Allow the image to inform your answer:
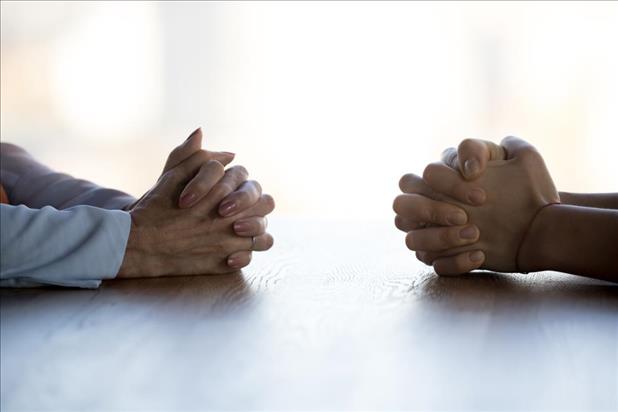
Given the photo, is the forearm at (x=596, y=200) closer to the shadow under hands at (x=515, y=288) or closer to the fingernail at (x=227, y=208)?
the shadow under hands at (x=515, y=288)

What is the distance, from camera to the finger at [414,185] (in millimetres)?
1120

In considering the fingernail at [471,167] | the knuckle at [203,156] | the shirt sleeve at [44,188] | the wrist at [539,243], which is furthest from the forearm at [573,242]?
the shirt sleeve at [44,188]

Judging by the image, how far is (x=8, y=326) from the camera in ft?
2.57

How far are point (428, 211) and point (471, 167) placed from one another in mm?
79

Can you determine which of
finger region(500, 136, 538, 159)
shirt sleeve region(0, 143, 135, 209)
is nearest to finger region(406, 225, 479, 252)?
finger region(500, 136, 538, 159)

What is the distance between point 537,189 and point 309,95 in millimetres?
3280

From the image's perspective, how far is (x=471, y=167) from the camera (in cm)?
106

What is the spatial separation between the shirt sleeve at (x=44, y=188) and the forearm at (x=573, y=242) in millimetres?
626

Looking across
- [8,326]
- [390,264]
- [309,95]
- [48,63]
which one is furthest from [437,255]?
[48,63]

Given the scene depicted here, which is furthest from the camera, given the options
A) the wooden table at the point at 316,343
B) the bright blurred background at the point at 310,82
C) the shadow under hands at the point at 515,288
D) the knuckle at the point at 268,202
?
the bright blurred background at the point at 310,82

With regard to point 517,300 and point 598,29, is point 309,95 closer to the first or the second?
point 598,29

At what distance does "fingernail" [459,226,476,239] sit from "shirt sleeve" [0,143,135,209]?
0.54 meters

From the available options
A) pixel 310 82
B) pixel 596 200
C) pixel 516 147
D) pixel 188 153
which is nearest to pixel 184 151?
pixel 188 153

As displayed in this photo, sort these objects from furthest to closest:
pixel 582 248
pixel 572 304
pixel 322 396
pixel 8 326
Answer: pixel 582 248 → pixel 572 304 → pixel 8 326 → pixel 322 396
